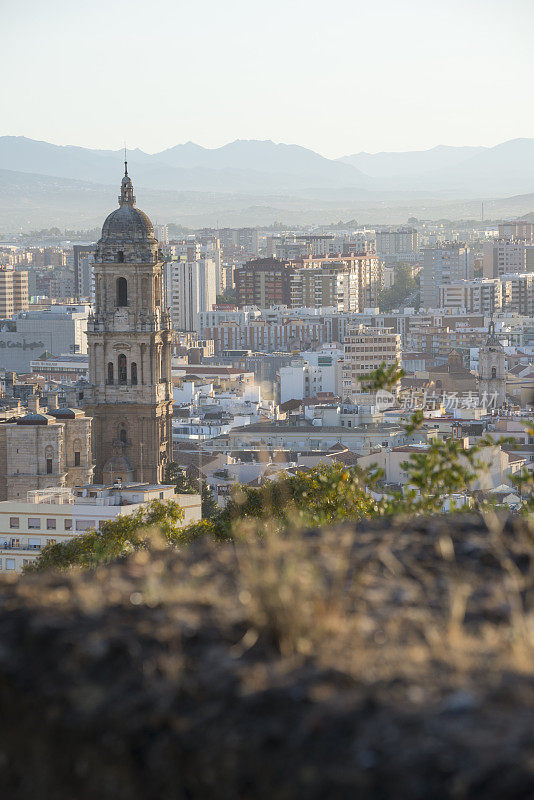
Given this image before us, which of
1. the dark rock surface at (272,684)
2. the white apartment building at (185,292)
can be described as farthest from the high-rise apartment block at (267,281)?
the dark rock surface at (272,684)

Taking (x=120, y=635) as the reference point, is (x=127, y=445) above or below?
below

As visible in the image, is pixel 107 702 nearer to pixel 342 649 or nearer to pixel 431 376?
pixel 342 649

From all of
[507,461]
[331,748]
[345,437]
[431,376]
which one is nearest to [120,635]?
[331,748]

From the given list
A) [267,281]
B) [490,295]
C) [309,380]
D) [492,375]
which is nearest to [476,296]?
[490,295]

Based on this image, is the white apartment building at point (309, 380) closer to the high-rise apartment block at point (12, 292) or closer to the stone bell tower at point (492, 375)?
the stone bell tower at point (492, 375)

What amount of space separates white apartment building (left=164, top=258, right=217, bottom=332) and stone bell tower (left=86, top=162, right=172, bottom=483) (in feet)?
300

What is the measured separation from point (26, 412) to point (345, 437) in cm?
1822

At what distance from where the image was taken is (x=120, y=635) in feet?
14.9

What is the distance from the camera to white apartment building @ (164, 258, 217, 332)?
138875 millimetres

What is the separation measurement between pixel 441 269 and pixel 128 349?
388 feet

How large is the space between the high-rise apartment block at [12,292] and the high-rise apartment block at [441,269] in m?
35.4

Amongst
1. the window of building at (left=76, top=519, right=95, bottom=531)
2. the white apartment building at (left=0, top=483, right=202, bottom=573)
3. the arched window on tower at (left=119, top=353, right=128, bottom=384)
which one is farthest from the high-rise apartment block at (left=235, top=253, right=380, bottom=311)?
the window of building at (left=76, top=519, right=95, bottom=531)

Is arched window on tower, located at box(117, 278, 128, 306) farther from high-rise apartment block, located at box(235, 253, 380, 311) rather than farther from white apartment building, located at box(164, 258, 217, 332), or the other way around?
high-rise apartment block, located at box(235, 253, 380, 311)

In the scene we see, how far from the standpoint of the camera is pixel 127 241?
144ft
